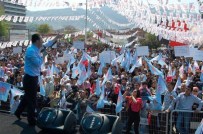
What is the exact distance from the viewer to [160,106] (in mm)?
9312

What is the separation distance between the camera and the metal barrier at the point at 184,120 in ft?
26.8

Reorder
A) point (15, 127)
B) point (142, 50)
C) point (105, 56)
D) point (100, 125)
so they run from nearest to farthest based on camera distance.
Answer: point (100, 125), point (15, 127), point (105, 56), point (142, 50)

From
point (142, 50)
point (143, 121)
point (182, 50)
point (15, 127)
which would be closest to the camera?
point (15, 127)

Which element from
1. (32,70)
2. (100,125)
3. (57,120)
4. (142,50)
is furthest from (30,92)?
(142,50)

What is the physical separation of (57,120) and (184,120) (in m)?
2.86

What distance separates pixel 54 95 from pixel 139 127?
3.20m

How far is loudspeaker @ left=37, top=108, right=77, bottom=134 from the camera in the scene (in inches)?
278

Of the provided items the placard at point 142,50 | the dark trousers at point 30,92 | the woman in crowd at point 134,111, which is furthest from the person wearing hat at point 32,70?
the placard at point 142,50

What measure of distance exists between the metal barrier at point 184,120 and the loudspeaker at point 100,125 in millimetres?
1771

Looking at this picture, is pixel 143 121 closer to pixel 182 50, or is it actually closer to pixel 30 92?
pixel 30 92

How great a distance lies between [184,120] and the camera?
816cm

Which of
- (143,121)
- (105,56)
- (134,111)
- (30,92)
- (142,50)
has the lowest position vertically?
(143,121)

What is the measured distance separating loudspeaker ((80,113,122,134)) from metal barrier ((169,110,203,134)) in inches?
69.7

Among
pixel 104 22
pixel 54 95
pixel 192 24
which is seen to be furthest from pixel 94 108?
pixel 104 22
